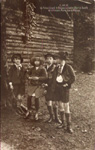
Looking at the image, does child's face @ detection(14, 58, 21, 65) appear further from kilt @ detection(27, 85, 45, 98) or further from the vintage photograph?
kilt @ detection(27, 85, 45, 98)

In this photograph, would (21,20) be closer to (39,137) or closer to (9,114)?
(9,114)

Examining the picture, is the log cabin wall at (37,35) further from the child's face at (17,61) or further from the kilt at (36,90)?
the kilt at (36,90)

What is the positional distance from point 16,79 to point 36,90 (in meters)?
0.41

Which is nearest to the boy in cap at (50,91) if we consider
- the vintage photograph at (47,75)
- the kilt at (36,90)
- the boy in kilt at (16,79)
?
the vintage photograph at (47,75)

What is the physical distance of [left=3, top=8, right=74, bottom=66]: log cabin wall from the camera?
306 cm

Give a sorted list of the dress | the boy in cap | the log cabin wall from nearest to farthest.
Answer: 1. the dress
2. the boy in cap
3. the log cabin wall

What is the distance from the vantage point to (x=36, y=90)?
2.97 metres

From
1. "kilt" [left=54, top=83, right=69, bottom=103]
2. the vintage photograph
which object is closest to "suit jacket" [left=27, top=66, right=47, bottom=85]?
the vintage photograph

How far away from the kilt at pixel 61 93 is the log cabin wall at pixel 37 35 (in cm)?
52

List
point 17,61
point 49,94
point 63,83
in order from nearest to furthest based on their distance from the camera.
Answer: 1. point 63,83
2. point 49,94
3. point 17,61

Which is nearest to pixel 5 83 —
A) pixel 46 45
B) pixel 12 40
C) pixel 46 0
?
pixel 12 40

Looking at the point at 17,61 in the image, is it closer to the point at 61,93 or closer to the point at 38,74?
the point at 38,74

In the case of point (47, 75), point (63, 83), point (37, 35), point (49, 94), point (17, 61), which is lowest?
point (49, 94)

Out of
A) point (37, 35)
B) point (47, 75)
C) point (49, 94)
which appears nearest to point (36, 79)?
point (47, 75)
